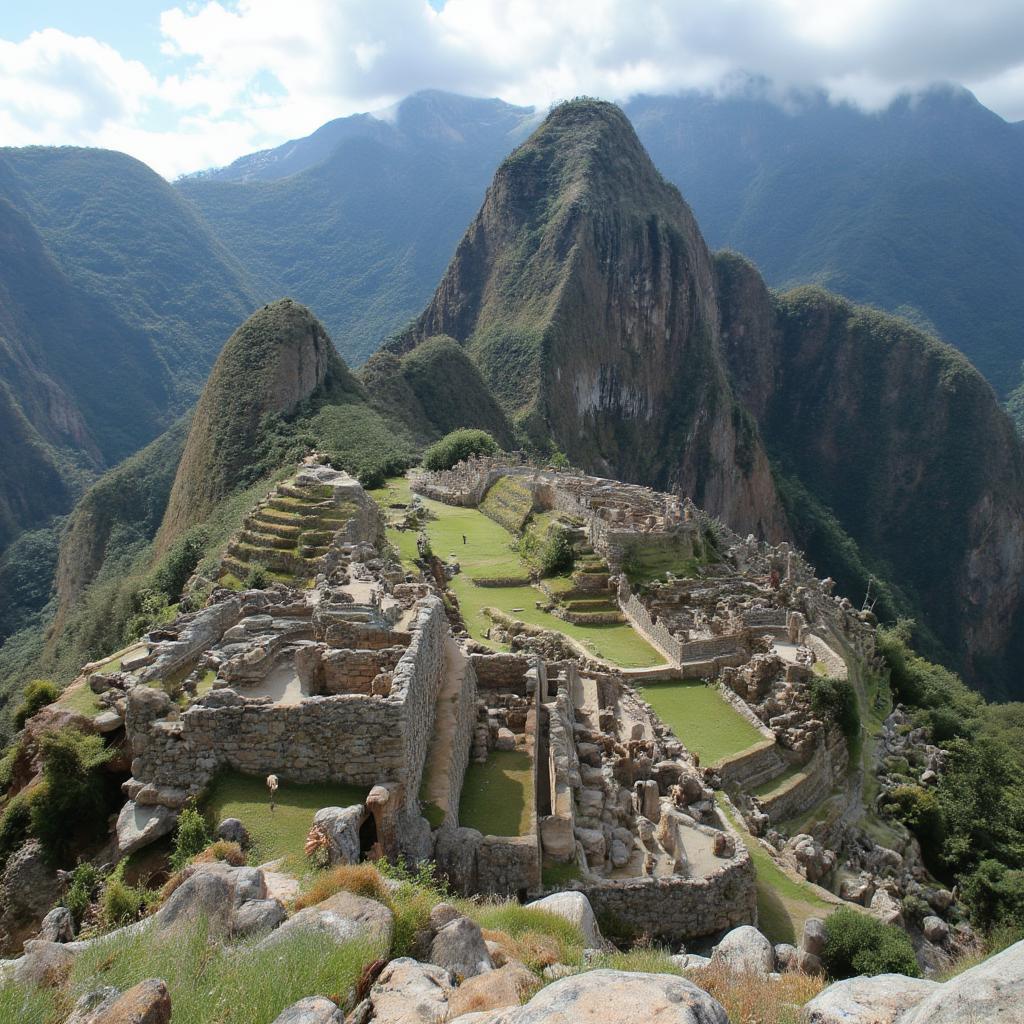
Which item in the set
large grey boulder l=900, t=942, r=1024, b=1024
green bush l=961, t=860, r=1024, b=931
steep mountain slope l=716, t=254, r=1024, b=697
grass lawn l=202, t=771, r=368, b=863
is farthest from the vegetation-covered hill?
large grey boulder l=900, t=942, r=1024, b=1024

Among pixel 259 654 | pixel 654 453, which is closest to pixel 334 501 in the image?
pixel 259 654

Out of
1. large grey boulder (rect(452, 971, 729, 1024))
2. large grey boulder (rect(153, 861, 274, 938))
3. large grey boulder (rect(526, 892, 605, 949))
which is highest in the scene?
large grey boulder (rect(452, 971, 729, 1024))

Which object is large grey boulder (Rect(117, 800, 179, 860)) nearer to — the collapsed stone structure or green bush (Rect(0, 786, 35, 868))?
the collapsed stone structure

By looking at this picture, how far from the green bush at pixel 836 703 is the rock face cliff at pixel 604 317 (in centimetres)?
10274

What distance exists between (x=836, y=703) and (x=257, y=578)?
18.9 m

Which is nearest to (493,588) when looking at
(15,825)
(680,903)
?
(680,903)

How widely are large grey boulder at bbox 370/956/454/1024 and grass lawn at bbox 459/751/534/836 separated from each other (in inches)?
162

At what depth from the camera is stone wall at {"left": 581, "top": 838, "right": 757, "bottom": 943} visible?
33.1 feet

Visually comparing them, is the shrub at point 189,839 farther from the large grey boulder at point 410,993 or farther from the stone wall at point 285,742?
the large grey boulder at point 410,993

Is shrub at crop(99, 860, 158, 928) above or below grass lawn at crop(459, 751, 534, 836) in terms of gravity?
above

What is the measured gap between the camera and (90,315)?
155750mm

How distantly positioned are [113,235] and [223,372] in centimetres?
12670

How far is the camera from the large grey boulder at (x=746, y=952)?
24.2 feet

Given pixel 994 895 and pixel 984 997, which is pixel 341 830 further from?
pixel 994 895
